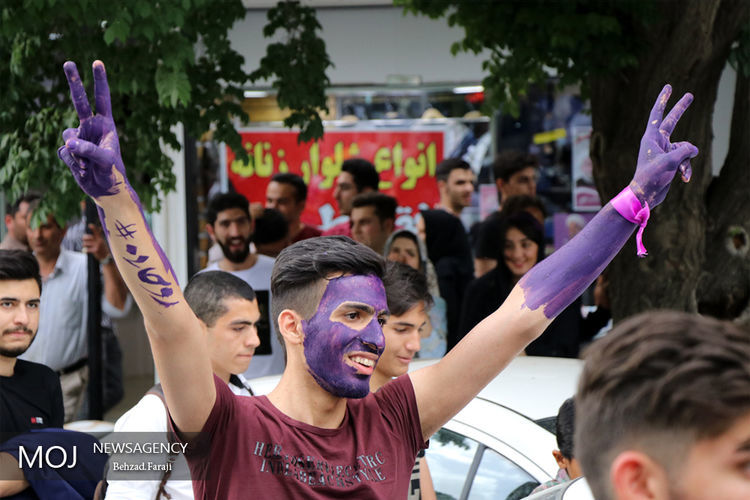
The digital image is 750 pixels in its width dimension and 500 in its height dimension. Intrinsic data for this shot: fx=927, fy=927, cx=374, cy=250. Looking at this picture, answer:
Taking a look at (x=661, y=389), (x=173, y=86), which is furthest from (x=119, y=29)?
(x=661, y=389)

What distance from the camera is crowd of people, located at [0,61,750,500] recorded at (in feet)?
3.78

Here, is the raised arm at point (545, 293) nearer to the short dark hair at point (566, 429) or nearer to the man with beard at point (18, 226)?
the short dark hair at point (566, 429)

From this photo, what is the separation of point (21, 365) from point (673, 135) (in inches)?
146

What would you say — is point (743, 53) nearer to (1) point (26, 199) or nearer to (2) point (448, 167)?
(2) point (448, 167)

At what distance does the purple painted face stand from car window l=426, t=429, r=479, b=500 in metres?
1.34

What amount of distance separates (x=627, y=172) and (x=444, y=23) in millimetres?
3868

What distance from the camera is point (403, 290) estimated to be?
3.41 meters

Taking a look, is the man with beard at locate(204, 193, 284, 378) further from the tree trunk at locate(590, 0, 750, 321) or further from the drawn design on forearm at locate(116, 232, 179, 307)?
the drawn design on forearm at locate(116, 232, 179, 307)

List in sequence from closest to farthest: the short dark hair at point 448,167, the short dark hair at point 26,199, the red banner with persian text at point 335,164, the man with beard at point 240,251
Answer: the short dark hair at point 26,199 < the man with beard at point 240,251 < the short dark hair at point 448,167 < the red banner with persian text at point 335,164

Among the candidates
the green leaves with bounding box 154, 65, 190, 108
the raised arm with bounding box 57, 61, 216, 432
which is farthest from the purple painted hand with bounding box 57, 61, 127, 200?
the green leaves with bounding box 154, 65, 190, 108

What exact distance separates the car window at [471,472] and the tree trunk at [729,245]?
269cm

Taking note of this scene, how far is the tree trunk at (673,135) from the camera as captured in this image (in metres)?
5.16

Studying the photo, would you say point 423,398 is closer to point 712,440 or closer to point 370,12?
point 712,440

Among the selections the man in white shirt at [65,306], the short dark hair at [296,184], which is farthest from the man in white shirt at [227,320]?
the short dark hair at [296,184]
